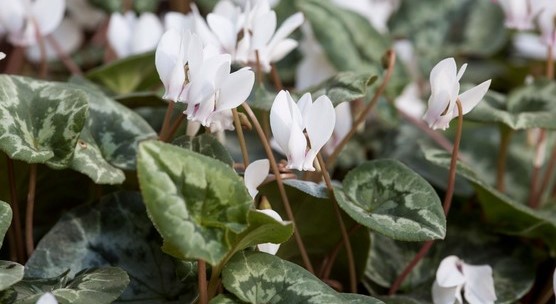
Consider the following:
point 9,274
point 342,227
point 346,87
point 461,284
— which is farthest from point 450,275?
point 9,274

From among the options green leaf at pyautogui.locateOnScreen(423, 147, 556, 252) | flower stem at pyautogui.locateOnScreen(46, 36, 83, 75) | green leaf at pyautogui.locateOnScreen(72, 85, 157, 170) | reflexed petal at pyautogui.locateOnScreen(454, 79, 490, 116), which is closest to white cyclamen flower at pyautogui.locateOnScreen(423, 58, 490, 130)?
reflexed petal at pyautogui.locateOnScreen(454, 79, 490, 116)

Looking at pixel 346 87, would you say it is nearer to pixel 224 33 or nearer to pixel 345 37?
pixel 224 33

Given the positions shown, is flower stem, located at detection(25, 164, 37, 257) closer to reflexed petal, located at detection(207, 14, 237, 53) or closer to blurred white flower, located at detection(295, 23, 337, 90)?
reflexed petal, located at detection(207, 14, 237, 53)

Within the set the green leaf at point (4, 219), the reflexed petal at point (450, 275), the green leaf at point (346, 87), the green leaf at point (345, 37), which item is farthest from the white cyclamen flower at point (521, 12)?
the green leaf at point (4, 219)

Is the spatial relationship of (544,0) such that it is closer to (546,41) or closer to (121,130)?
(546,41)

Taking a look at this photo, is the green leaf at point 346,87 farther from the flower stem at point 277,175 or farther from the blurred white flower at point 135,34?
the blurred white flower at point 135,34
